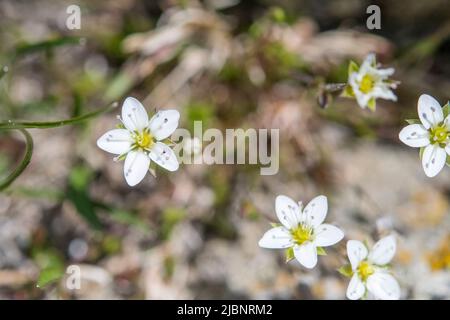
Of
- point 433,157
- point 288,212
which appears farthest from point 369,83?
point 288,212

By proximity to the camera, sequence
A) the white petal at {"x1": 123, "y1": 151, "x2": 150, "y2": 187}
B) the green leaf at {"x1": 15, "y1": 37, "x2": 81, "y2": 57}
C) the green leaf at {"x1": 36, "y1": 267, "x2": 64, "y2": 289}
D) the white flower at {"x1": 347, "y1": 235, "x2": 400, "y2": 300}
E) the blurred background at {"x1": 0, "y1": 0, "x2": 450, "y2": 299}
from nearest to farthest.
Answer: the white petal at {"x1": 123, "y1": 151, "x2": 150, "y2": 187}, the white flower at {"x1": 347, "y1": 235, "x2": 400, "y2": 300}, the green leaf at {"x1": 36, "y1": 267, "x2": 64, "y2": 289}, the green leaf at {"x1": 15, "y1": 37, "x2": 81, "y2": 57}, the blurred background at {"x1": 0, "y1": 0, "x2": 450, "y2": 299}

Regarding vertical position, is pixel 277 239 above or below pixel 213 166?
below

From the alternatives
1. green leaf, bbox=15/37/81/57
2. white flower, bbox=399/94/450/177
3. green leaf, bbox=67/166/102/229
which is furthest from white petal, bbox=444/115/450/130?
green leaf, bbox=15/37/81/57

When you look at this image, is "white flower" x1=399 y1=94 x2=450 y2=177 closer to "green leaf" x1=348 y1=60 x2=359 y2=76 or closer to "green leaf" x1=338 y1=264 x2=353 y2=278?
"green leaf" x1=348 y1=60 x2=359 y2=76

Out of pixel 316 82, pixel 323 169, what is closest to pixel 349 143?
pixel 323 169

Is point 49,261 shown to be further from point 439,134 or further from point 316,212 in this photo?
point 439,134

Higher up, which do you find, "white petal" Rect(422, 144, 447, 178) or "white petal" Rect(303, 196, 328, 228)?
"white petal" Rect(422, 144, 447, 178)
